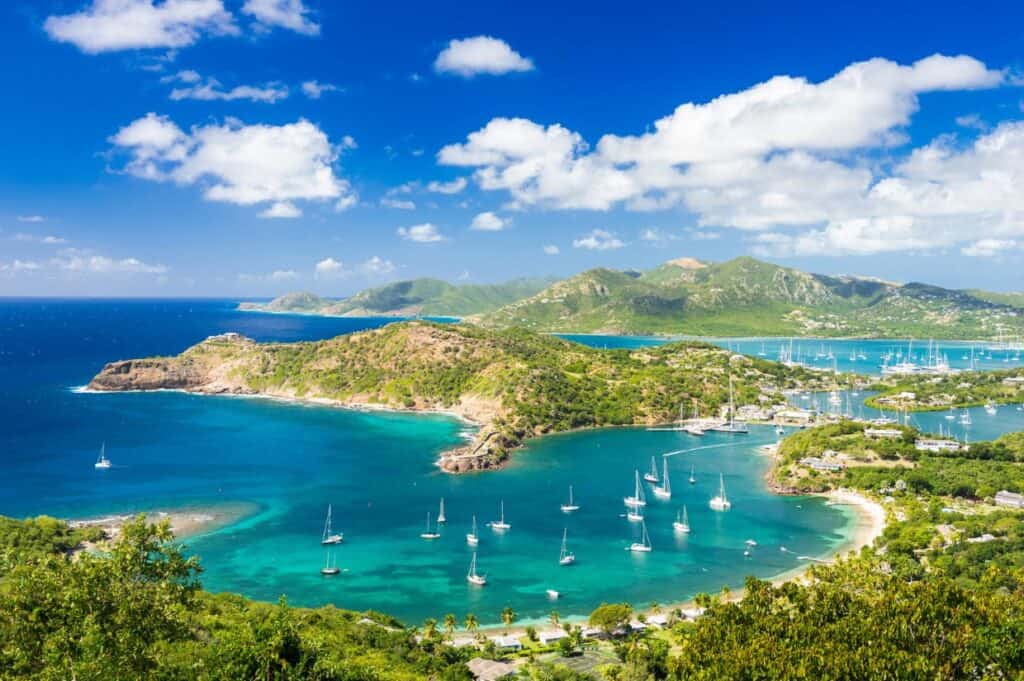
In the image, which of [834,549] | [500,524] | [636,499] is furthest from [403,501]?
[834,549]

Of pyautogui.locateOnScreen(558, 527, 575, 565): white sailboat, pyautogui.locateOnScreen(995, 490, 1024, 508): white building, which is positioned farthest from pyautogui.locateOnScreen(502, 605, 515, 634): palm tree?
pyautogui.locateOnScreen(995, 490, 1024, 508): white building

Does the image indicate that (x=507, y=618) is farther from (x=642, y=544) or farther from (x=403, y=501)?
(x=403, y=501)

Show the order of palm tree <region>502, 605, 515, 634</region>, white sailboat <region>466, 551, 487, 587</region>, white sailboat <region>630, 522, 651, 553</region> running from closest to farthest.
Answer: palm tree <region>502, 605, 515, 634</region> < white sailboat <region>466, 551, 487, 587</region> < white sailboat <region>630, 522, 651, 553</region>

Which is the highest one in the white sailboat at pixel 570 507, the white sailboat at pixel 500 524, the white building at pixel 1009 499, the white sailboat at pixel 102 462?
the white building at pixel 1009 499

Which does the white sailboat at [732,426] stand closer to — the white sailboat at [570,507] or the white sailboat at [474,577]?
the white sailboat at [570,507]

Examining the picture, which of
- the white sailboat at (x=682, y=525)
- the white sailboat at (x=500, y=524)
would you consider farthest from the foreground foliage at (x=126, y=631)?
the white sailboat at (x=682, y=525)

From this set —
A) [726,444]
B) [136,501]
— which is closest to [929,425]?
[726,444]

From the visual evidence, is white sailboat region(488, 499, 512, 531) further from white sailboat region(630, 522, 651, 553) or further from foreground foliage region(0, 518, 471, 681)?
foreground foliage region(0, 518, 471, 681)
